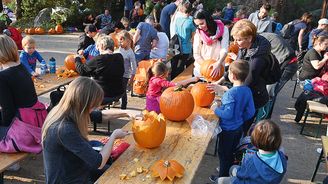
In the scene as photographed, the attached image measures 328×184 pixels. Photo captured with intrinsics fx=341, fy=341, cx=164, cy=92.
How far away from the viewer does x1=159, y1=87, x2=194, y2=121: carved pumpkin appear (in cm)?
334

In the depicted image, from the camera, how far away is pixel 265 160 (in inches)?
111

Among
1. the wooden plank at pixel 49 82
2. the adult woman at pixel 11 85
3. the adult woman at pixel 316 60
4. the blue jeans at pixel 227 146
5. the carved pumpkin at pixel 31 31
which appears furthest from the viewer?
the carved pumpkin at pixel 31 31

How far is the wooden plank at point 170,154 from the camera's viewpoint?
98.1 inches

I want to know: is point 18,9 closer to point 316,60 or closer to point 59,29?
point 59,29

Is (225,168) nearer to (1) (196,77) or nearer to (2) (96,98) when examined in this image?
(1) (196,77)

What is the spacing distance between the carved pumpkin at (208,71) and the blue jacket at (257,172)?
6.40ft

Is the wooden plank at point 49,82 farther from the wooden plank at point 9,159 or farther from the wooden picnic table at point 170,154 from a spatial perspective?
the wooden picnic table at point 170,154

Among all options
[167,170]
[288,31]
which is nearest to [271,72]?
[167,170]

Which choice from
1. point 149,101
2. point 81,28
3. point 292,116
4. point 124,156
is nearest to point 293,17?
point 81,28

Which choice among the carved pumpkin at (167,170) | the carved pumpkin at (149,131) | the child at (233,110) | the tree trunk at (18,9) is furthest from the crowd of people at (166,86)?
the tree trunk at (18,9)

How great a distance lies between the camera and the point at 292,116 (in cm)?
667

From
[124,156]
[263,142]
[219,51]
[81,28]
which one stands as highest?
[219,51]

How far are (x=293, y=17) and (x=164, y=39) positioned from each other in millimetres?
12433

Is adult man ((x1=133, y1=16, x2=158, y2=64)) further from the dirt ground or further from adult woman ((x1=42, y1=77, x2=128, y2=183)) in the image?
adult woman ((x1=42, y1=77, x2=128, y2=183))
